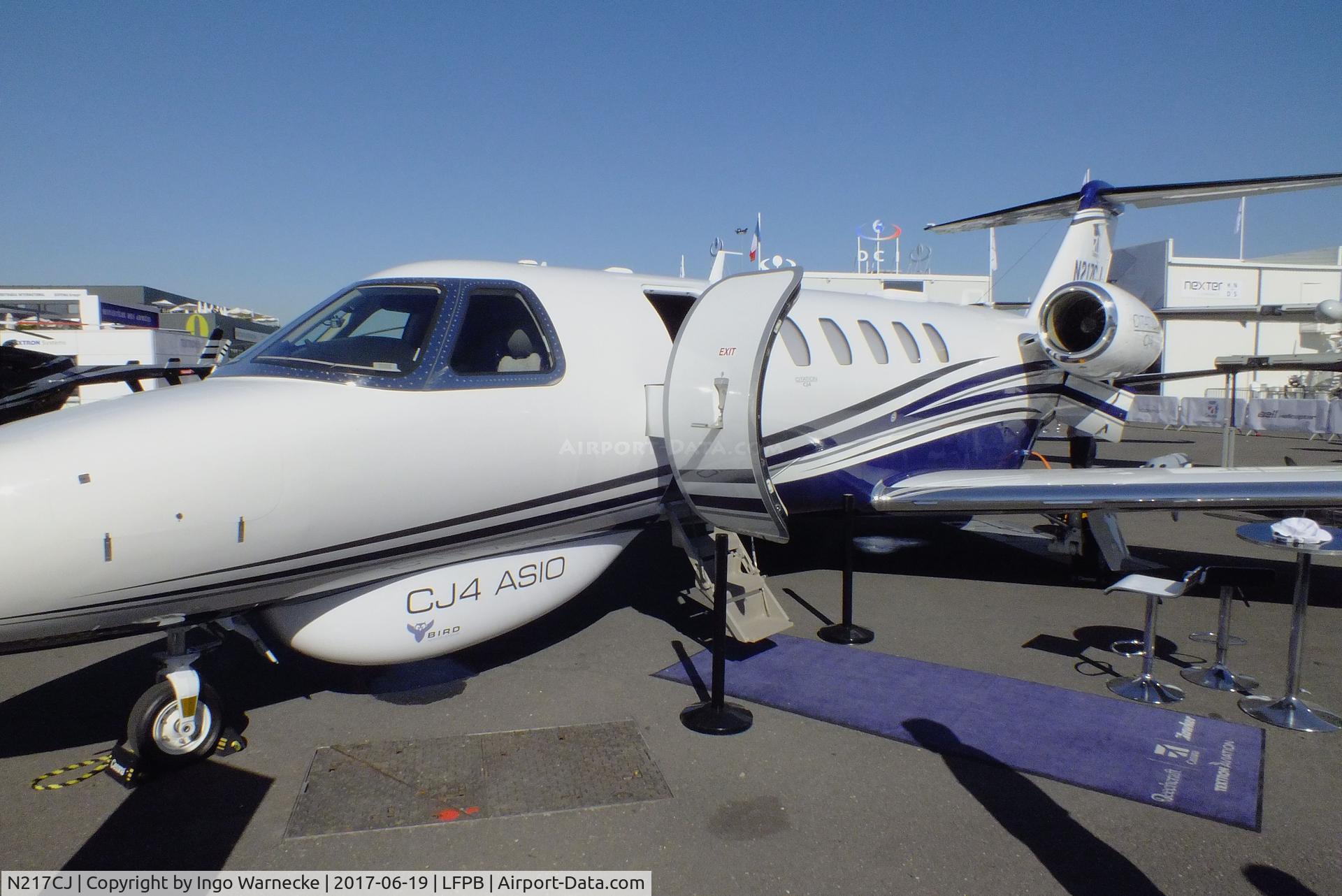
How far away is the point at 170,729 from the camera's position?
14.1ft

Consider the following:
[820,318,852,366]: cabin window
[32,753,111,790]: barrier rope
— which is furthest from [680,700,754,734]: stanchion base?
[820,318,852,366]: cabin window

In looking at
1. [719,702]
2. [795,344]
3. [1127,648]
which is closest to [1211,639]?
[1127,648]

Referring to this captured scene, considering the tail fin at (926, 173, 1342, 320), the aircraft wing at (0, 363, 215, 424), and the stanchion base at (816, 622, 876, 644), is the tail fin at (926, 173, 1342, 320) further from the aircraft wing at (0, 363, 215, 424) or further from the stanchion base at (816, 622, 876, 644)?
the aircraft wing at (0, 363, 215, 424)

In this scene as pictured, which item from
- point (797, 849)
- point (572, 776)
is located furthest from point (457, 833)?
point (797, 849)

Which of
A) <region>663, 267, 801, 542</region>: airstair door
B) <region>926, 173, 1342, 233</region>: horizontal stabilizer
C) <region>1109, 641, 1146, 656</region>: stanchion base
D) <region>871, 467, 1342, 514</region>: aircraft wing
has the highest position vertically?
<region>926, 173, 1342, 233</region>: horizontal stabilizer

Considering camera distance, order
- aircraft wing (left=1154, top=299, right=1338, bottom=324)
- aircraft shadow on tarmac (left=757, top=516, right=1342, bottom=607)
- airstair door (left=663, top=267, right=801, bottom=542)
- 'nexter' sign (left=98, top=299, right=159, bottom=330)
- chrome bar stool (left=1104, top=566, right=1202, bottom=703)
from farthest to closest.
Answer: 1. 'nexter' sign (left=98, top=299, right=159, bottom=330)
2. aircraft wing (left=1154, top=299, right=1338, bottom=324)
3. aircraft shadow on tarmac (left=757, top=516, right=1342, bottom=607)
4. chrome bar stool (left=1104, top=566, right=1202, bottom=703)
5. airstair door (left=663, top=267, right=801, bottom=542)

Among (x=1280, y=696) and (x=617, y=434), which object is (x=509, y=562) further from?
(x=1280, y=696)

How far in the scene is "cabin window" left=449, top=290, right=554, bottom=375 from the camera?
4.84 m

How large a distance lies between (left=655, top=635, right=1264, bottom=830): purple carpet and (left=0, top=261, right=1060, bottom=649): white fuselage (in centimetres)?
144

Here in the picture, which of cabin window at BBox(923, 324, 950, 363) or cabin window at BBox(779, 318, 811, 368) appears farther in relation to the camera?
cabin window at BBox(923, 324, 950, 363)

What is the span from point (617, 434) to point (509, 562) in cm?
100

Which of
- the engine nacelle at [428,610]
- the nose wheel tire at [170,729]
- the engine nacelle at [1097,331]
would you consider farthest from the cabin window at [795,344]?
the nose wheel tire at [170,729]

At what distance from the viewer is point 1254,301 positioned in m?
43.6

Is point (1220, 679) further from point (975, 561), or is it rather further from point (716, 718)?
point (975, 561)
